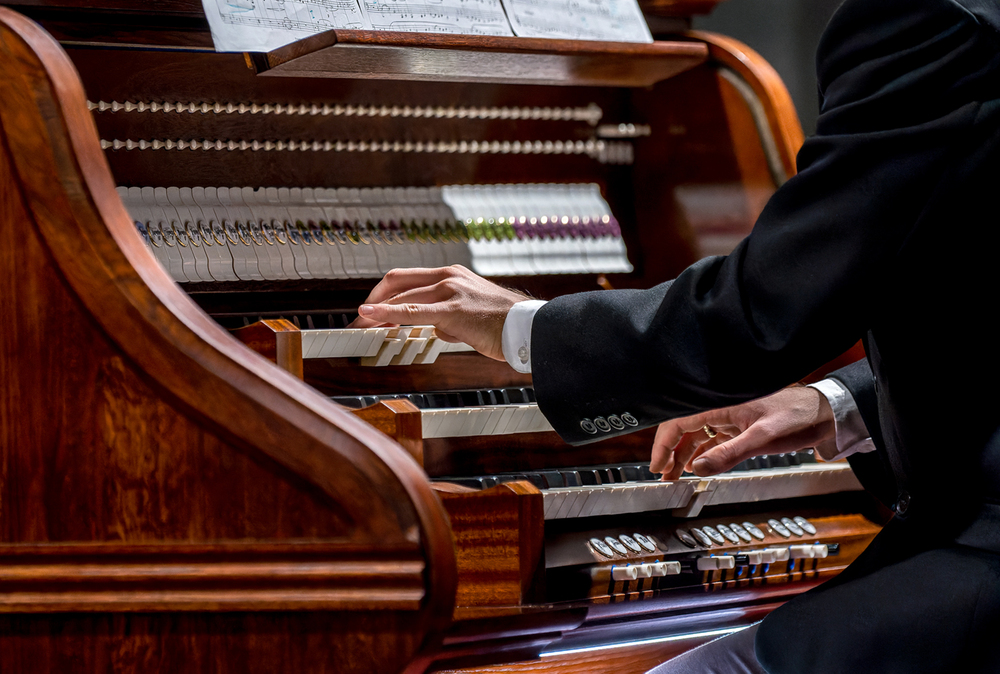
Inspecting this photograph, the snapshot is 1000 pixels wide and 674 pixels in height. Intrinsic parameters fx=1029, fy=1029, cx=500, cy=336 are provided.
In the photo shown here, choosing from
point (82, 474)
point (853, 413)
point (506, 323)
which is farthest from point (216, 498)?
point (853, 413)

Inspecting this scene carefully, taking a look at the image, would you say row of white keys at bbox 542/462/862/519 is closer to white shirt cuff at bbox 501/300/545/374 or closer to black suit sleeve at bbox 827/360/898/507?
black suit sleeve at bbox 827/360/898/507

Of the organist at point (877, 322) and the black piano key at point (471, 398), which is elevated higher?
the organist at point (877, 322)

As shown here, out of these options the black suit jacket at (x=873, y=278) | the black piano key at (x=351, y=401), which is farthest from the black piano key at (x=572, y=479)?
the black suit jacket at (x=873, y=278)

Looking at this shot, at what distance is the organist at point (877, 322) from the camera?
1.07m

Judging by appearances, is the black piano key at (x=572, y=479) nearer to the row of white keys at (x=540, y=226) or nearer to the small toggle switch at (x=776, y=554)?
the small toggle switch at (x=776, y=554)

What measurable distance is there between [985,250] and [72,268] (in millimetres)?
939

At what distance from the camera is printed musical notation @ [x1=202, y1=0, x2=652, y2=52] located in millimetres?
1690

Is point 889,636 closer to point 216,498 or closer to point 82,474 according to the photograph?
point 216,498

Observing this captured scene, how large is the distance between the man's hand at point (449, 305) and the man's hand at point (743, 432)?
0.36 metres

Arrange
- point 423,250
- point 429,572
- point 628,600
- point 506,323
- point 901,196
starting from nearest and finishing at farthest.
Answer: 1. point 429,572
2. point 901,196
3. point 506,323
4. point 628,600
5. point 423,250

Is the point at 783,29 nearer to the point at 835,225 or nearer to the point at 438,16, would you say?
the point at 438,16

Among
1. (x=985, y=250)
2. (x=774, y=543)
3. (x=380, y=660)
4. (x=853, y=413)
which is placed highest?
(x=985, y=250)

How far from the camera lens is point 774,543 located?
1846mm

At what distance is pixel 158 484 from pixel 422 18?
1202 mm
